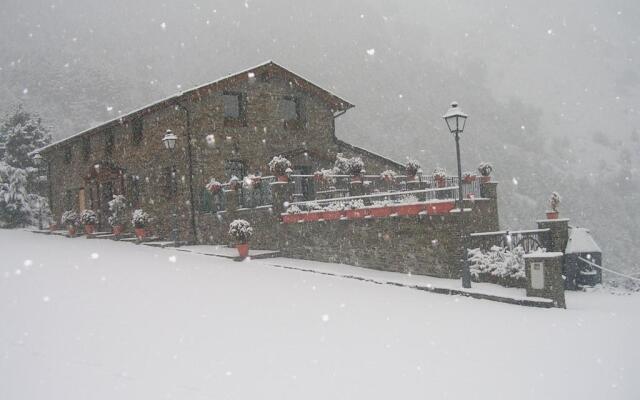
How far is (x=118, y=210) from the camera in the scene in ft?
78.2

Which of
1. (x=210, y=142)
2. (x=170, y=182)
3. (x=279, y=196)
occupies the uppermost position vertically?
(x=210, y=142)

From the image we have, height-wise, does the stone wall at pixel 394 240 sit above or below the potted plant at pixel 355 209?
below

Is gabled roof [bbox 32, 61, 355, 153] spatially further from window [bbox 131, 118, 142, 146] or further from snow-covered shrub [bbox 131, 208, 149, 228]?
snow-covered shrub [bbox 131, 208, 149, 228]

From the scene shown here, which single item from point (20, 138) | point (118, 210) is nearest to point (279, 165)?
point (118, 210)

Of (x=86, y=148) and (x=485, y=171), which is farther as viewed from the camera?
(x=86, y=148)

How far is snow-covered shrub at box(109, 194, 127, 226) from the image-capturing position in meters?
23.2

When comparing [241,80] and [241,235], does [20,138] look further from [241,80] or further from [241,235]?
[241,235]

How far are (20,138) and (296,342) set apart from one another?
1307 inches

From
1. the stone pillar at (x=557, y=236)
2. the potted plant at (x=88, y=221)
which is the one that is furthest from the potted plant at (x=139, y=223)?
the stone pillar at (x=557, y=236)

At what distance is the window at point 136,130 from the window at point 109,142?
2.44 metres

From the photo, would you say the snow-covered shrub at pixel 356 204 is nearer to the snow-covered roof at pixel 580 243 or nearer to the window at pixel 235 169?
the snow-covered roof at pixel 580 243

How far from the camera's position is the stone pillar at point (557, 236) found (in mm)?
11727

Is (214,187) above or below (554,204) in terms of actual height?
above

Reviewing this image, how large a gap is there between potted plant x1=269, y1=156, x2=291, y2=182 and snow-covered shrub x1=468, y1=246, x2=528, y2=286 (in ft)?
21.4
